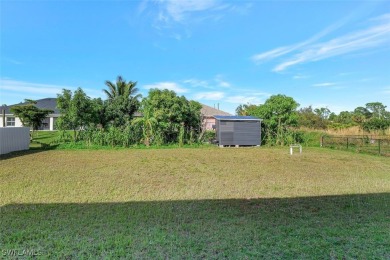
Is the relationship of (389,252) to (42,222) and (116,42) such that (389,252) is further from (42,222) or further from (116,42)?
(116,42)

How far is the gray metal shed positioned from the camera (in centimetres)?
1584

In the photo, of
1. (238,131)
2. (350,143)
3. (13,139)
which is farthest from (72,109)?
(350,143)

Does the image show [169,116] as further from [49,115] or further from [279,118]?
[49,115]

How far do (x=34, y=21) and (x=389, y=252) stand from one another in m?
11.2

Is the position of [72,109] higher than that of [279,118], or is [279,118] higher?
[72,109]

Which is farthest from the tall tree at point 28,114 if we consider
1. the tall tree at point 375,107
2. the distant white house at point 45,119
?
the tall tree at point 375,107

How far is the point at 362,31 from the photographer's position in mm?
10500

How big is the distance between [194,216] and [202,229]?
1.58 ft

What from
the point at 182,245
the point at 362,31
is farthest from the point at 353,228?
the point at 362,31

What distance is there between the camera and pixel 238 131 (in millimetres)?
16047

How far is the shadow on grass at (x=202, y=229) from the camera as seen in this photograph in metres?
2.33

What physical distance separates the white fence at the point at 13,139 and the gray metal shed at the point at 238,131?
10794mm

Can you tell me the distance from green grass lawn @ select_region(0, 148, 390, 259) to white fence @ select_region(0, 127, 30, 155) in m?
5.55

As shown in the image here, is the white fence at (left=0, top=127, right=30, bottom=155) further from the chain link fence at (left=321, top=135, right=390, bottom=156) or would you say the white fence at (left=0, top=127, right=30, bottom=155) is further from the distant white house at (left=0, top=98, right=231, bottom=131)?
the chain link fence at (left=321, top=135, right=390, bottom=156)
